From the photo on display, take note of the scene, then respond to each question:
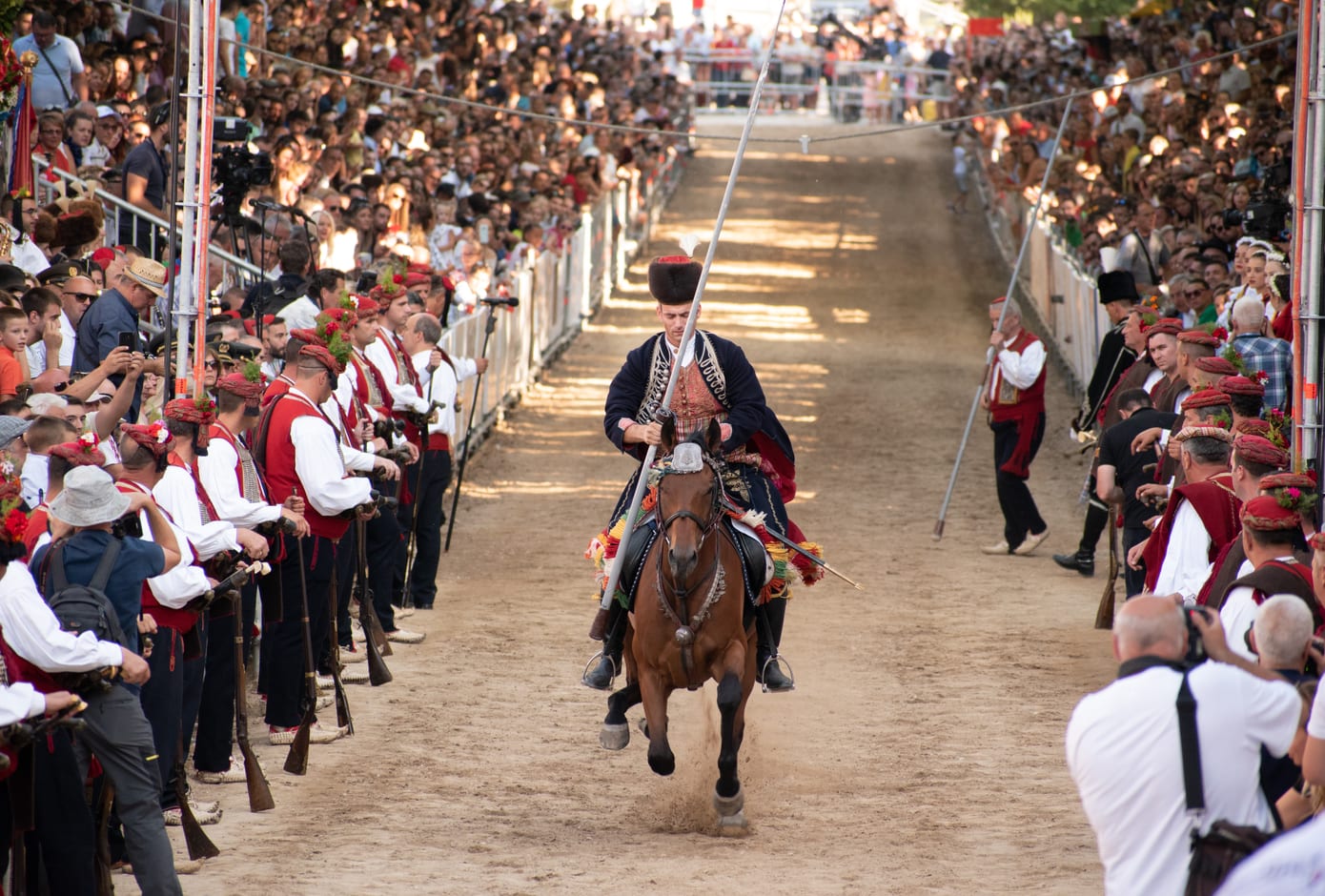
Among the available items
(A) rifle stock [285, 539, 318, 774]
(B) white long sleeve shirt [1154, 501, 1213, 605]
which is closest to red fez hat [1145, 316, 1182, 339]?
(B) white long sleeve shirt [1154, 501, 1213, 605]

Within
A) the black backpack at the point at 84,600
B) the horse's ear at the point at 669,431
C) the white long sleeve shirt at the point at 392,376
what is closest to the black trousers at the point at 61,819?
the black backpack at the point at 84,600

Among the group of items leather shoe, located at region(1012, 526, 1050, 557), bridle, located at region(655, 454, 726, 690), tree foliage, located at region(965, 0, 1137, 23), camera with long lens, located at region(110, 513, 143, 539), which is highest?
tree foliage, located at region(965, 0, 1137, 23)

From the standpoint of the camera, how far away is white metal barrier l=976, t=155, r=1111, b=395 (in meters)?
20.6

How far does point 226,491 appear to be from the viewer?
28.7 ft

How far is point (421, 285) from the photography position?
13.5 m

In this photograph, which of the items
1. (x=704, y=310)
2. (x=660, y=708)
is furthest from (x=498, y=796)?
(x=704, y=310)

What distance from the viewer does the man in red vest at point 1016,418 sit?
1543 centimetres

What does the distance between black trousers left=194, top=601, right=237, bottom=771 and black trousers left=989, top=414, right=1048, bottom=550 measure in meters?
8.36

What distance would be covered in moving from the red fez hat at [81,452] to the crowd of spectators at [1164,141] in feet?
25.2

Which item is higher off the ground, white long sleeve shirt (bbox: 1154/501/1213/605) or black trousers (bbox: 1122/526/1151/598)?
white long sleeve shirt (bbox: 1154/501/1213/605)

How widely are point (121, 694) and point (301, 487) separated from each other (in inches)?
123

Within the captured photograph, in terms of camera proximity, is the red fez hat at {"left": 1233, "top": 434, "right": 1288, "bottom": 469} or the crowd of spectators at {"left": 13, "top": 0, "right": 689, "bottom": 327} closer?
the red fez hat at {"left": 1233, "top": 434, "right": 1288, "bottom": 469}

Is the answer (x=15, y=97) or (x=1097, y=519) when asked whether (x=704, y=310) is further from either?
(x=15, y=97)

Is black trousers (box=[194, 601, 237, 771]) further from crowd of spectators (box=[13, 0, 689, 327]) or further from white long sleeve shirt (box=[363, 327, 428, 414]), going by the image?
crowd of spectators (box=[13, 0, 689, 327])
